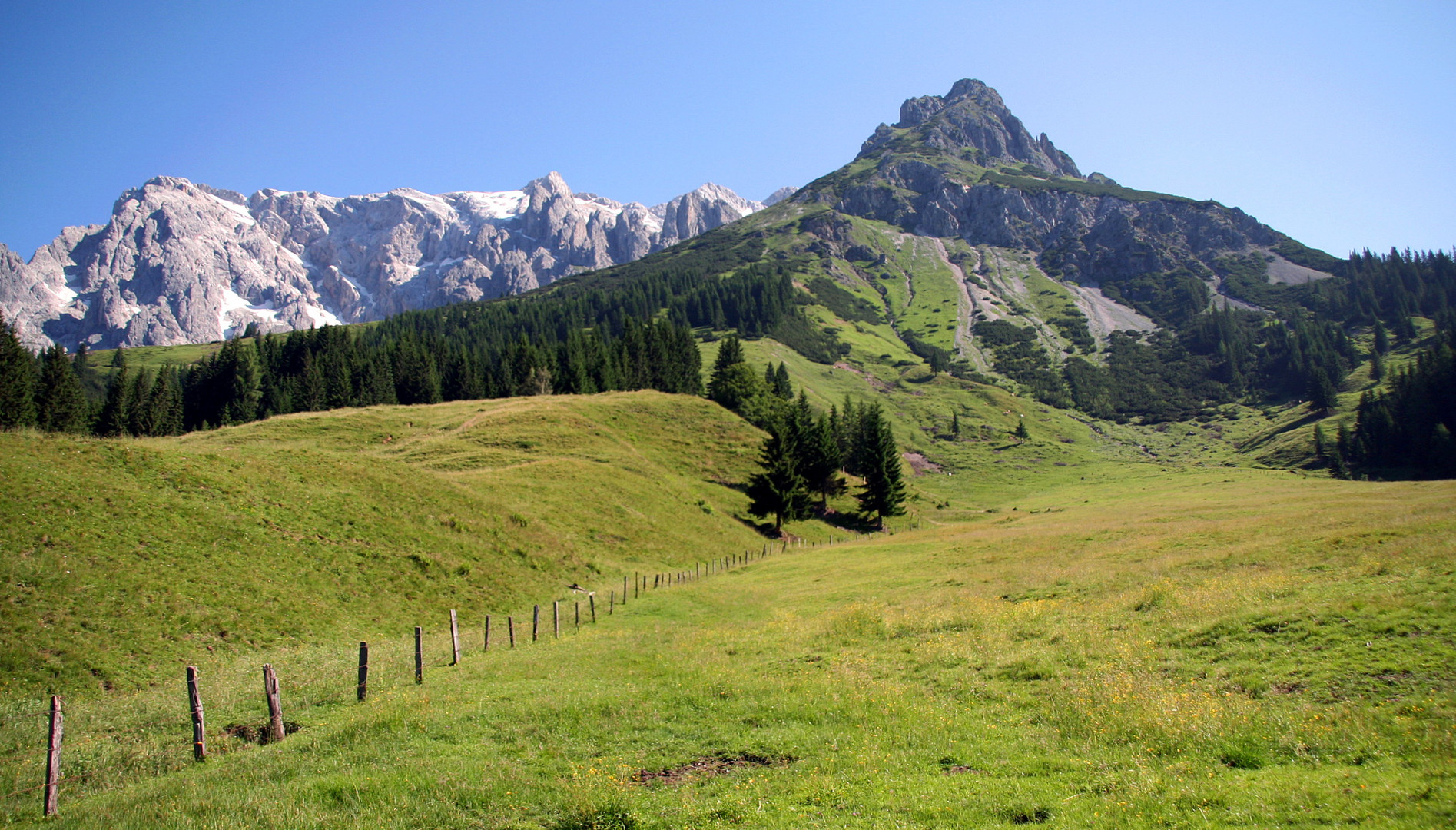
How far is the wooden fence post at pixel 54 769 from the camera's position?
10.7 meters

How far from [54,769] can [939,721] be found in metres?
16.6

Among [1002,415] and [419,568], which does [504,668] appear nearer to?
[419,568]

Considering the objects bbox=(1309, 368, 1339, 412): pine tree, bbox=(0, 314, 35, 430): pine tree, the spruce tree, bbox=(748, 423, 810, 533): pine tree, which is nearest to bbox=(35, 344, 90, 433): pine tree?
bbox=(0, 314, 35, 430): pine tree

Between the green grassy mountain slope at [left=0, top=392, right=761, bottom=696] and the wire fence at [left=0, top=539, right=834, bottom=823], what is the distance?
2536 mm

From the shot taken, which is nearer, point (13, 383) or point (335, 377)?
point (13, 383)

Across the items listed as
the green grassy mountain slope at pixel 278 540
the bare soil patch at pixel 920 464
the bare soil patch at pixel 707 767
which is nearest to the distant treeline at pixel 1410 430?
the bare soil patch at pixel 920 464

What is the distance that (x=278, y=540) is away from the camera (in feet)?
103

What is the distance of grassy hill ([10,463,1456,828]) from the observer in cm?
973

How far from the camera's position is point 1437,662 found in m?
12.5

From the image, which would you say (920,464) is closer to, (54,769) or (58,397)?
(58,397)

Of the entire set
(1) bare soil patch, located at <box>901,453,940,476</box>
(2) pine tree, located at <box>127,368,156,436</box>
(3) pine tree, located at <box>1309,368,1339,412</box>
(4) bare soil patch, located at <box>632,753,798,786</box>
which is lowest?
(1) bare soil patch, located at <box>901,453,940,476</box>

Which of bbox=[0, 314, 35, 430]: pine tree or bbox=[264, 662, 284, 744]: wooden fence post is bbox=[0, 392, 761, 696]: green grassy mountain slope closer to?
bbox=[264, 662, 284, 744]: wooden fence post

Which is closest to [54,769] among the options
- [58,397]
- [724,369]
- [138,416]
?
[58,397]

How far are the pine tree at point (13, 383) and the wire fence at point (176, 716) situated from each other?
205 feet
